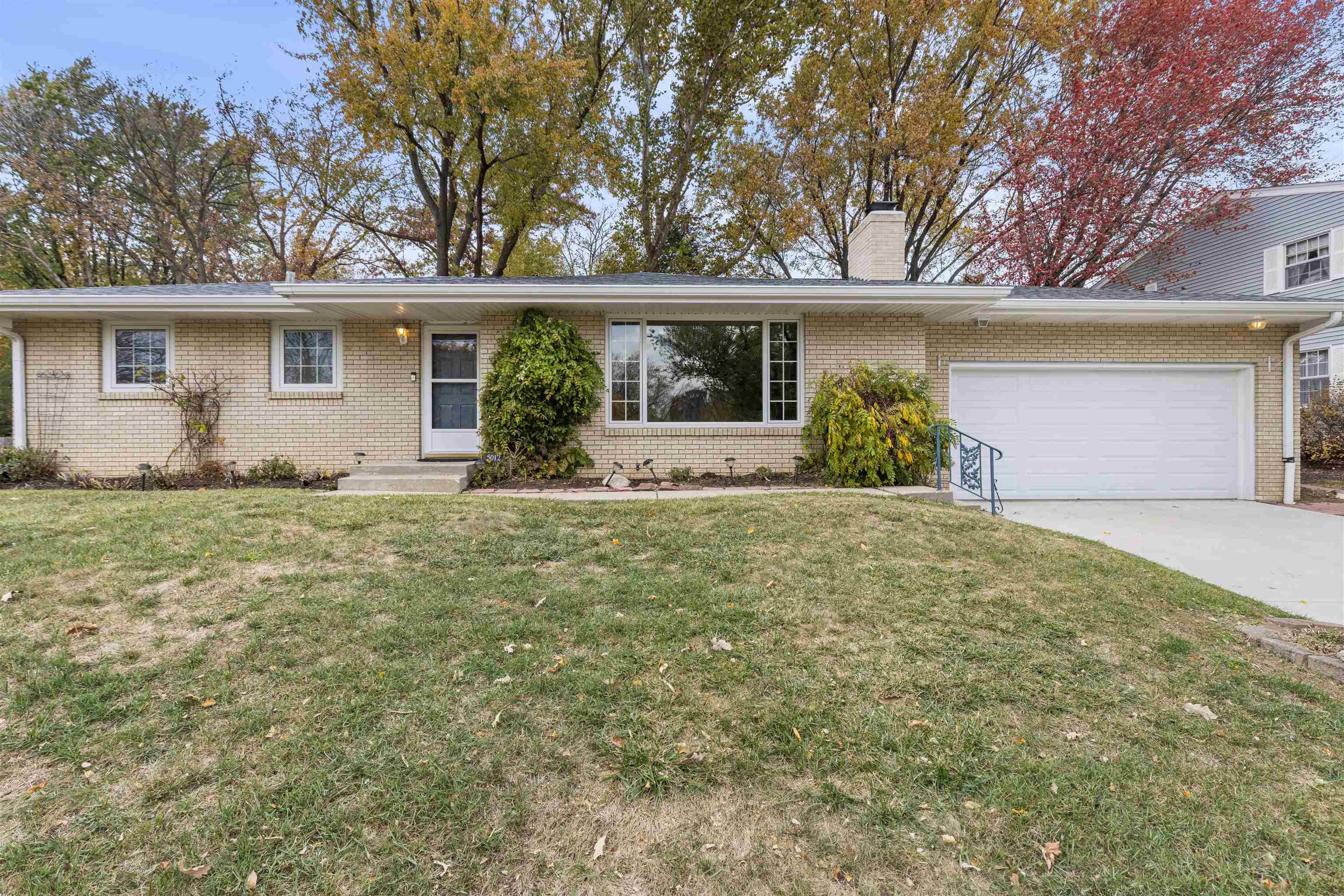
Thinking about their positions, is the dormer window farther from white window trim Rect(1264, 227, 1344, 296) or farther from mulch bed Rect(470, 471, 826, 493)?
mulch bed Rect(470, 471, 826, 493)

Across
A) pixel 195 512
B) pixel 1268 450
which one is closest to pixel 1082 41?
pixel 1268 450

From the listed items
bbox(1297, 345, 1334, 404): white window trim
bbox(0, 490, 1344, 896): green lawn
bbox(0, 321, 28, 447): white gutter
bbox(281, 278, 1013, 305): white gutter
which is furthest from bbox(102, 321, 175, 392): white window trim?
bbox(1297, 345, 1334, 404): white window trim

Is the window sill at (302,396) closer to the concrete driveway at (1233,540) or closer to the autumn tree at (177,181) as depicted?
the concrete driveway at (1233,540)

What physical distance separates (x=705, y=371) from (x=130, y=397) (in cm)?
838

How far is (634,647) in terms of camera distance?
306cm

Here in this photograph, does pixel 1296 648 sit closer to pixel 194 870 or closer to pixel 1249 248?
pixel 194 870

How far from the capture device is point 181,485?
7945mm

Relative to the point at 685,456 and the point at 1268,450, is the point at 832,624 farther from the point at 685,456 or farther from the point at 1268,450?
the point at 1268,450

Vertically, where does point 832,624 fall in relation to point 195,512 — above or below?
below

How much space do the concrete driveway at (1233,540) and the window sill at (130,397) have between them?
12033mm

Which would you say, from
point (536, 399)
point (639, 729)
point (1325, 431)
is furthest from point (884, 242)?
point (1325, 431)

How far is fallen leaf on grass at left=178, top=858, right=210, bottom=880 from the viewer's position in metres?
1.68

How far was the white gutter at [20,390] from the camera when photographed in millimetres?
8141

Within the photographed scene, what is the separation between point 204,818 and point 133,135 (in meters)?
21.3
